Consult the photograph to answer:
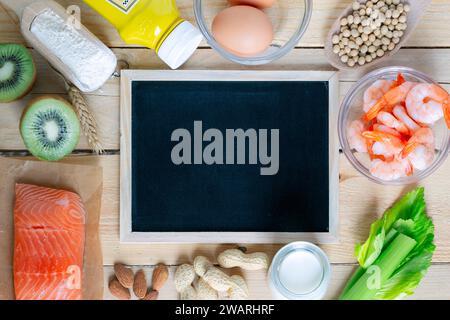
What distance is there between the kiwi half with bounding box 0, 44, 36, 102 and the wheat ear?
0.06m

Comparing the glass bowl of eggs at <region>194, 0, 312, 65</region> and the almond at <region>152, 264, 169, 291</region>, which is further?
the almond at <region>152, 264, 169, 291</region>

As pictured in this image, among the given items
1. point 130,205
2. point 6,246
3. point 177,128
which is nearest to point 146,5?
Result: point 177,128

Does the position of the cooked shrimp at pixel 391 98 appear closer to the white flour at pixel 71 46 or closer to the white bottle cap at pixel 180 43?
the white bottle cap at pixel 180 43

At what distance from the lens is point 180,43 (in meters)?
0.86

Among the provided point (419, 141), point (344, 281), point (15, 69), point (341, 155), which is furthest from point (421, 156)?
point (15, 69)

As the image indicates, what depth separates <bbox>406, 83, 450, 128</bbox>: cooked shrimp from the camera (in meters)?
0.82

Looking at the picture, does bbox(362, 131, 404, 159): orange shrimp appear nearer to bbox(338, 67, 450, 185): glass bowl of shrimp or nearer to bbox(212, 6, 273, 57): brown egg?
bbox(338, 67, 450, 185): glass bowl of shrimp

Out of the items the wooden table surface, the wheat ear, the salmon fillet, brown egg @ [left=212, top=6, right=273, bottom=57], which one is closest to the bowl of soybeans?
the wooden table surface

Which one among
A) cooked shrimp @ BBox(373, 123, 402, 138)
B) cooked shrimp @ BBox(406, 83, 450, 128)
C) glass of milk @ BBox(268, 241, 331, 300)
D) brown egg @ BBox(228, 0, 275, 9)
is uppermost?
brown egg @ BBox(228, 0, 275, 9)

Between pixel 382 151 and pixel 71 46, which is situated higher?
pixel 71 46

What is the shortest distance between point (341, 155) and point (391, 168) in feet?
0.33

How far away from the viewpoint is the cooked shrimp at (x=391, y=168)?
85 cm

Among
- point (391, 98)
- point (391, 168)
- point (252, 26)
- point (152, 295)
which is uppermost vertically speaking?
point (252, 26)

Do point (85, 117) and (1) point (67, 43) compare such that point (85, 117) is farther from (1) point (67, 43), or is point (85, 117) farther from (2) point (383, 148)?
(2) point (383, 148)
